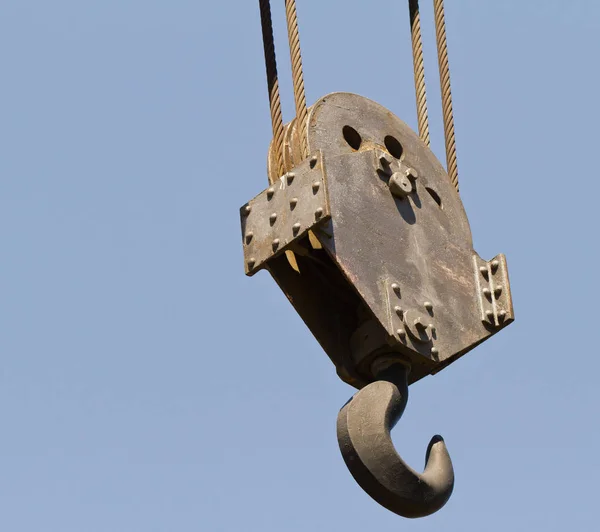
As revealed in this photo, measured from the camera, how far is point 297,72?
9.29 metres

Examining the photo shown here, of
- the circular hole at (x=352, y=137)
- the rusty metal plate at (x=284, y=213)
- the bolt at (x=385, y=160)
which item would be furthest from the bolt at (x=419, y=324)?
the circular hole at (x=352, y=137)

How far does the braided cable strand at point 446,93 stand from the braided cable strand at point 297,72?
2.83 feet

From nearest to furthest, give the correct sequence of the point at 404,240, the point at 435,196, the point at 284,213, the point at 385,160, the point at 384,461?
the point at 384,461 < the point at 284,213 < the point at 404,240 < the point at 385,160 < the point at 435,196

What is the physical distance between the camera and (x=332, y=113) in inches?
376

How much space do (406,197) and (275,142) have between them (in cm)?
59

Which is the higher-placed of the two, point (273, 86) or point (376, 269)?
point (273, 86)

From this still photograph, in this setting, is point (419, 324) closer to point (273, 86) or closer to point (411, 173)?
point (411, 173)

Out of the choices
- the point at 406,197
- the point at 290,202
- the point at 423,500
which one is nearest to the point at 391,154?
the point at 406,197

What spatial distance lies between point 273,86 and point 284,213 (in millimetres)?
564

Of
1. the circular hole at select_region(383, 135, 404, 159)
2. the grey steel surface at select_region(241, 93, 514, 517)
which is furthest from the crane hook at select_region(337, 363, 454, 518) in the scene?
the circular hole at select_region(383, 135, 404, 159)

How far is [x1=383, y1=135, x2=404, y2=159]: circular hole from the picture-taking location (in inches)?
388

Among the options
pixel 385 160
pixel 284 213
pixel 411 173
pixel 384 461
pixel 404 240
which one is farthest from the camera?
pixel 411 173

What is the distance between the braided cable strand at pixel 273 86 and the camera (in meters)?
9.38

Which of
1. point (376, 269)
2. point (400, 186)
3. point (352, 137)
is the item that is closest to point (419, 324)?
point (376, 269)
